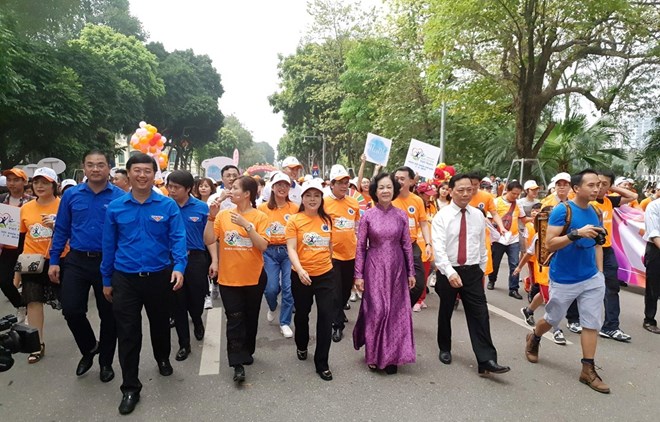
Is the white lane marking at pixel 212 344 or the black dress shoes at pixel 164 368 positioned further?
the white lane marking at pixel 212 344

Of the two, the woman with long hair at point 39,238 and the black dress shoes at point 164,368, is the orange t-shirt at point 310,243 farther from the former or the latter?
the woman with long hair at point 39,238

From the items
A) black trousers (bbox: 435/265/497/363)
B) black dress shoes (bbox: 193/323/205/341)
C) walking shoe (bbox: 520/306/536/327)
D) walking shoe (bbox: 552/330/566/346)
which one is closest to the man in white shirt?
black trousers (bbox: 435/265/497/363)

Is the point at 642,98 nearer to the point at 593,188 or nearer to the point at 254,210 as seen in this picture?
the point at 593,188

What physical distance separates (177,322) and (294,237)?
152cm

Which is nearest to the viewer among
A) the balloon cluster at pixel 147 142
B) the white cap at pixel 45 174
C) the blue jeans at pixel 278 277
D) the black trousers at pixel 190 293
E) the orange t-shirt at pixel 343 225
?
the white cap at pixel 45 174

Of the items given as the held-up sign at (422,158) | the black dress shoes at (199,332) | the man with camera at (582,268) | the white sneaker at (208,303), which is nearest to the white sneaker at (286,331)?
the black dress shoes at (199,332)

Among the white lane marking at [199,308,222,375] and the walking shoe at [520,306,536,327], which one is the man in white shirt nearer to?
the walking shoe at [520,306,536,327]

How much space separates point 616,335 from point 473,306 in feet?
6.74

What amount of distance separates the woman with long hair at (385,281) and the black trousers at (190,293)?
5.50 ft

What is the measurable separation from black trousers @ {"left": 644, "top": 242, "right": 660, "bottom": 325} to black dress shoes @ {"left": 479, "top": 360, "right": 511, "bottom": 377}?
2585mm

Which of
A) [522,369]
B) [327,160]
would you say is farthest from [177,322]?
[327,160]

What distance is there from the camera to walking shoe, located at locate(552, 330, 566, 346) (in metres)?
4.69

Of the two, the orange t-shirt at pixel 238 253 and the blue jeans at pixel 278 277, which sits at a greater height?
the orange t-shirt at pixel 238 253

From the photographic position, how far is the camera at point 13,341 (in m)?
2.10
